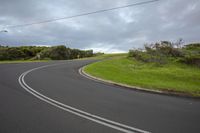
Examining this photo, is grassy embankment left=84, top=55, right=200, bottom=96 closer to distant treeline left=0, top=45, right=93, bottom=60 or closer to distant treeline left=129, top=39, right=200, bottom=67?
distant treeline left=129, top=39, right=200, bottom=67

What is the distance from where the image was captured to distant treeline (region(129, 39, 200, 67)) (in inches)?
1194

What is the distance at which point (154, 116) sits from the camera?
6.66m

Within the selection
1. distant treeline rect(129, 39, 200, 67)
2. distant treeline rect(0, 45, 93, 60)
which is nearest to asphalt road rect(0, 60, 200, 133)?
distant treeline rect(129, 39, 200, 67)

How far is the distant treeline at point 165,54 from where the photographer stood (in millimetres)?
30320

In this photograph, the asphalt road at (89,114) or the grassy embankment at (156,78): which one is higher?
the asphalt road at (89,114)

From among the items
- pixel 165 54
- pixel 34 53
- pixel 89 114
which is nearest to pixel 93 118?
pixel 89 114

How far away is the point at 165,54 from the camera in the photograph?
33.2 m

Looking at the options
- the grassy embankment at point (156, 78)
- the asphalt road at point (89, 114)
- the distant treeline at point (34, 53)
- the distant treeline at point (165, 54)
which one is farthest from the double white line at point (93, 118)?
the distant treeline at point (34, 53)

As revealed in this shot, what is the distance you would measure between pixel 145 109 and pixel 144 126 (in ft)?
5.81

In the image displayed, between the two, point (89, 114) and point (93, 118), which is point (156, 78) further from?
point (93, 118)

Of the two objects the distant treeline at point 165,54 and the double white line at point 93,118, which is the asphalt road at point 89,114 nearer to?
the double white line at point 93,118

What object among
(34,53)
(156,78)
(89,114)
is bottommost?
(156,78)

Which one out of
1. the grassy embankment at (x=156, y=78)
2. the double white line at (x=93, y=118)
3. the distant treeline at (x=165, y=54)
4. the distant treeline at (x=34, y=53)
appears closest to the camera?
the double white line at (x=93, y=118)

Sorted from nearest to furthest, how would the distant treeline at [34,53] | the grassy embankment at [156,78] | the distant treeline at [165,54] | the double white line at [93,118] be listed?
the double white line at [93,118]
the grassy embankment at [156,78]
the distant treeline at [165,54]
the distant treeline at [34,53]
